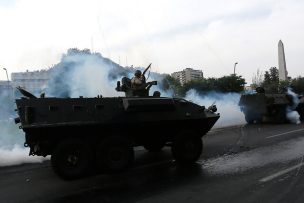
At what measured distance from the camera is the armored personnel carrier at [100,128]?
8156 millimetres

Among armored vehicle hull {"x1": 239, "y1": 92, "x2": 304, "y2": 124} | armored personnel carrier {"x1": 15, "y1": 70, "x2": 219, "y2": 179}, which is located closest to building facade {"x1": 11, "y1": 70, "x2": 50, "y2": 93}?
armored vehicle hull {"x1": 239, "y1": 92, "x2": 304, "y2": 124}

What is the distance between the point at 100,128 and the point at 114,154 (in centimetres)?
60

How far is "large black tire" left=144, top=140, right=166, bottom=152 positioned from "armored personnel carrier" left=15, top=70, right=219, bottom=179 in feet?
0.16

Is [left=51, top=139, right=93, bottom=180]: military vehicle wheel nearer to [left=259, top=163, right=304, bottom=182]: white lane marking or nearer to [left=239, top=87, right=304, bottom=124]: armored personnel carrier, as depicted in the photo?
[left=259, top=163, right=304, bottom=182]: white lane marking

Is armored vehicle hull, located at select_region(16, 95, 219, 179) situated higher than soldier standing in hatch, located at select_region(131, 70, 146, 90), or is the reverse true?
soldier standing in hatch, located at select_region(131, 70, 146, 90)

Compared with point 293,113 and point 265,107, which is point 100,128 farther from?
point 293,113

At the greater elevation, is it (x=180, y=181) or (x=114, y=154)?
(x=114, y=154)

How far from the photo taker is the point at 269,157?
10.3 meters

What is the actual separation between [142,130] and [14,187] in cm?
Result: 296

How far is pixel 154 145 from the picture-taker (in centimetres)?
1080

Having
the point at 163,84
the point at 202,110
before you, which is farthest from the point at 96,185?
the point at 163,84

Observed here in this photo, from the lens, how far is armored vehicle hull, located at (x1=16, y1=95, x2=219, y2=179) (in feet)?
26.7

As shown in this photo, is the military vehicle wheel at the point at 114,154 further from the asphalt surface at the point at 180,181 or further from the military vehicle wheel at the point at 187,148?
the military vehicle wheel at the point at 187,148

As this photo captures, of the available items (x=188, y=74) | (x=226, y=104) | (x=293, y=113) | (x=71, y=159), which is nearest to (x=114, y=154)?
(x=71, y=159)
